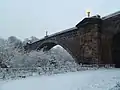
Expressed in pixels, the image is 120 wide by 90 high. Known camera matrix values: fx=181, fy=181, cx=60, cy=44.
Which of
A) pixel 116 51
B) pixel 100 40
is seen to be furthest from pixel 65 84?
pixel 116 51

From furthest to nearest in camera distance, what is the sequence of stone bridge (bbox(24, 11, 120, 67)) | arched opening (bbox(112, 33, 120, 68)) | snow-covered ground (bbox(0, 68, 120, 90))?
arched opening (bbox(112, 33, 120, 68)) → stone bridge (bbox(24, 11, 120, 67)) → snow-covered ground (bbox(0, 68, 120, 90))

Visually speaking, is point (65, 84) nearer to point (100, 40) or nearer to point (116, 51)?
point (100, 40)

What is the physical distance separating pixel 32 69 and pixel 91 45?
420 inches

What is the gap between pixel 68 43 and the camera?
93.1 feet

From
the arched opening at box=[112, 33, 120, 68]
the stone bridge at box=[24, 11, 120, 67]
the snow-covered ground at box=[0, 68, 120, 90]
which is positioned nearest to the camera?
the snow-covered ground at box=[0, 68, 120, 90]

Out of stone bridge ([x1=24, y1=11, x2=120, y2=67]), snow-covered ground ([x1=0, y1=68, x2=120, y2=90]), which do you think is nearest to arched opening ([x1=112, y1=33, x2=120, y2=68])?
stone bridge ([x1=24, y1=11, x2=120, y2=67])

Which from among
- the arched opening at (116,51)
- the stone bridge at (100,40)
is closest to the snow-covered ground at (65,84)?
the stone bridge at (100,40)

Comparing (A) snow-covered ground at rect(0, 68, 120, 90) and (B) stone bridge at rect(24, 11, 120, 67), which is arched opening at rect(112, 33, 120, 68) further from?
(A) snow-covered ground at rect(0, 68, 120, 90)

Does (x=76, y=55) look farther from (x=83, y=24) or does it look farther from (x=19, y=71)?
(x=19, y=71)

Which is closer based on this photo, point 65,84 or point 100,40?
point 65,84

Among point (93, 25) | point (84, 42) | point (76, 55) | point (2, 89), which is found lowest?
point (2, 89)

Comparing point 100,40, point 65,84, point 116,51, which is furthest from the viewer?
point 116,51

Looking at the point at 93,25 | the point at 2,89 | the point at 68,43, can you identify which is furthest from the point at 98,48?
the point at 2,89

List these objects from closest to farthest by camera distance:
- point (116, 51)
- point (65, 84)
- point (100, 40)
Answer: point (65, 84)
point (100, 40)
point (116, 51)
